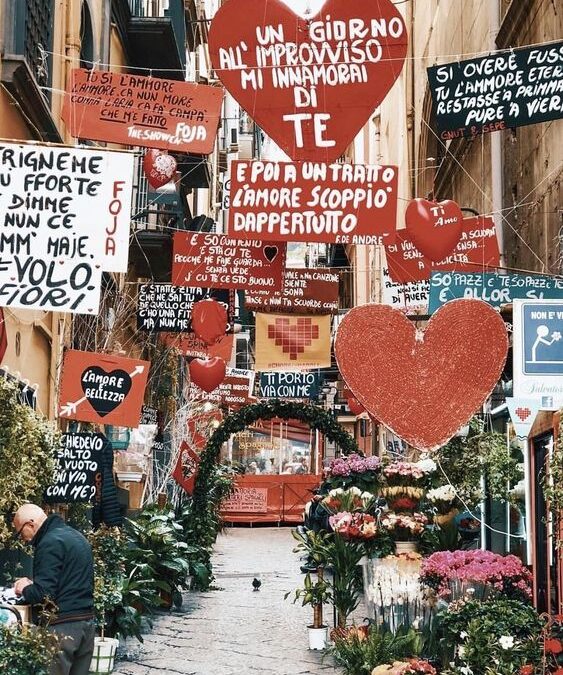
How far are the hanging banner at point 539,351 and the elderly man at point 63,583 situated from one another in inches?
122

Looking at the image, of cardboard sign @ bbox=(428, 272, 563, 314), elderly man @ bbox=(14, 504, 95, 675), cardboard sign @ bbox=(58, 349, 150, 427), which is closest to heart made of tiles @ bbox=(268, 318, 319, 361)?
cardboard sign @ bbox=(58, 349, 150, 427)

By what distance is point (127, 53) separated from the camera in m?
20.4

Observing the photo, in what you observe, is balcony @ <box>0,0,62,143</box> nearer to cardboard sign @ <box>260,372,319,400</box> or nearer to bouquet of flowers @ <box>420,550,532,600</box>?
bouquet of flowers @ <box>420,550,532,600</box>

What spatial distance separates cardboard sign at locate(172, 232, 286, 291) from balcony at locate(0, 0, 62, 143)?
203cm

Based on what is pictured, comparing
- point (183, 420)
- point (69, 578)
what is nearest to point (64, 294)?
point (69, 578)

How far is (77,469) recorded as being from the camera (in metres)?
10.6

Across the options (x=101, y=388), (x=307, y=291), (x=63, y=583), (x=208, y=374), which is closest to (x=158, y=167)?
(x=101, y=388)

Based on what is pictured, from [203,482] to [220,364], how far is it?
7.02 ft

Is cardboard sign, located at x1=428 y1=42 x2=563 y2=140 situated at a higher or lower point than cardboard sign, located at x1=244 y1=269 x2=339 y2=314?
higher

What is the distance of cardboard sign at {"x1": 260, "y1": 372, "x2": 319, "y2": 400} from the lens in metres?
21.3

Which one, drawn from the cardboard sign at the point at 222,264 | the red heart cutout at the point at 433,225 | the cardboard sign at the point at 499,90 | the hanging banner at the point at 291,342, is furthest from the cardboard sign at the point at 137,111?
the hanging banner at the point at 291,342

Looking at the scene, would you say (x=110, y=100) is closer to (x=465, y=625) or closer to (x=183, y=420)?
(x=465, y=625)

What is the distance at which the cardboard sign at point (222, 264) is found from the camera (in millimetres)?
13562

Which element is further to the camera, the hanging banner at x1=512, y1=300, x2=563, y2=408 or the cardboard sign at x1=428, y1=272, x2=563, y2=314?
the cardboard sign at x1=428, y1=272, x2=563, y2=314
